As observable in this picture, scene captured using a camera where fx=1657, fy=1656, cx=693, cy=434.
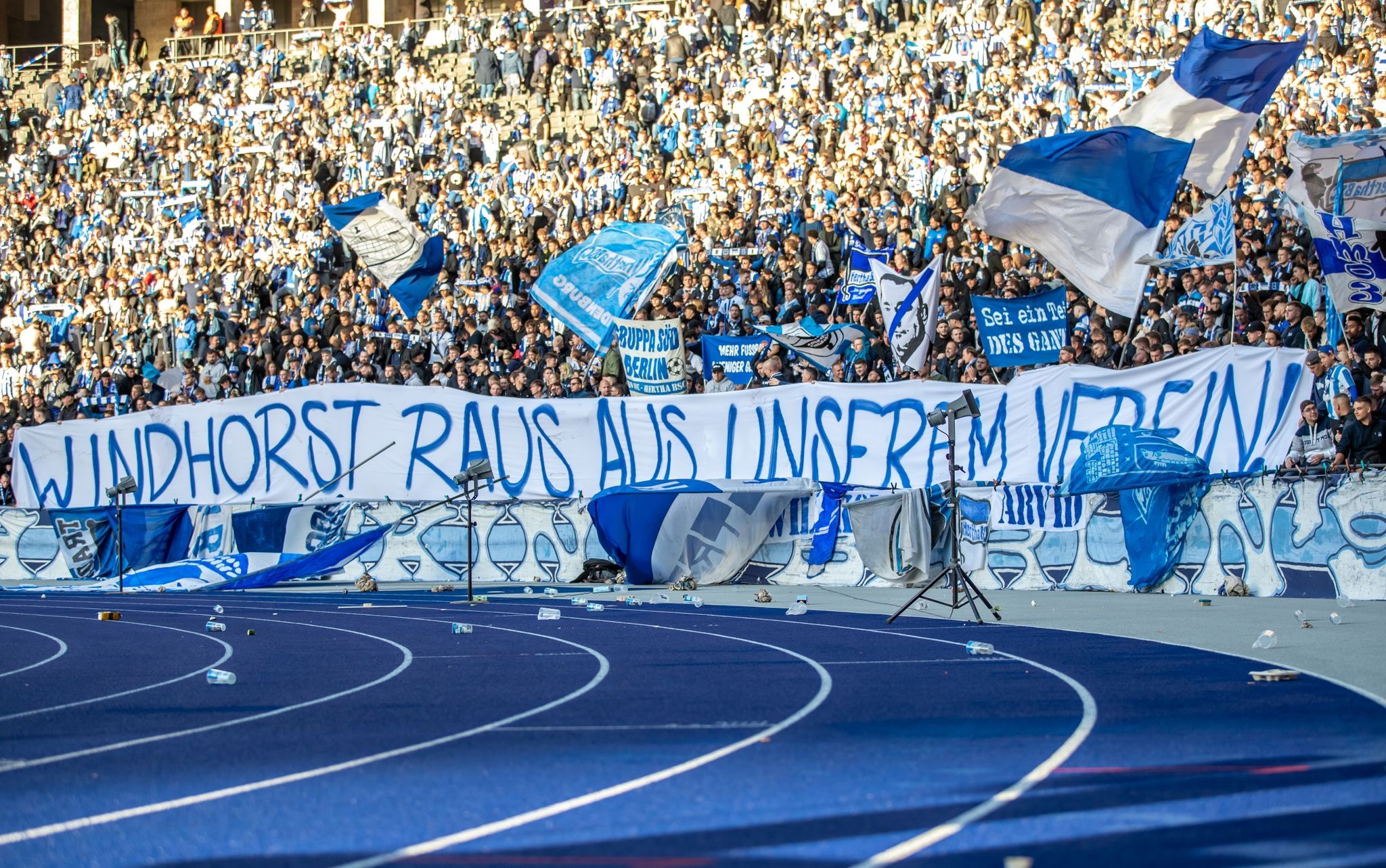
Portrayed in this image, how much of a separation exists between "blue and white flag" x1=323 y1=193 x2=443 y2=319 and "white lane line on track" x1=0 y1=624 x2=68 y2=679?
32.4 ft

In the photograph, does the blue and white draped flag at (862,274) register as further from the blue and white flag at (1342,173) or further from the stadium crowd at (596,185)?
the blue and white flag at (1342,173)

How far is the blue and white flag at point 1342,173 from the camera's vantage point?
16406mm

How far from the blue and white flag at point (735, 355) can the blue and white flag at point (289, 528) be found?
5241mm

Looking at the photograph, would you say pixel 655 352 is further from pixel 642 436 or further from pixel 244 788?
pixel 244 788

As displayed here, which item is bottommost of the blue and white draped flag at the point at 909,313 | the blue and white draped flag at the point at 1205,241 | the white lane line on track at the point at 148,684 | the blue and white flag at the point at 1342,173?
the white lane line on track at the point at 148,684

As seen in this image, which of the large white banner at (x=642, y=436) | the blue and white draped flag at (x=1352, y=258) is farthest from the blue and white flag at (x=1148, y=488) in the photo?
the blue and white draped flag at (x=1352, y=258)

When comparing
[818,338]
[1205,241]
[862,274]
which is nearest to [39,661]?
[818,338]

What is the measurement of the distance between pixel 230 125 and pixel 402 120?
19.6ft

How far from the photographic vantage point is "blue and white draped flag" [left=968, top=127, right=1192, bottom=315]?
1825 centimetres

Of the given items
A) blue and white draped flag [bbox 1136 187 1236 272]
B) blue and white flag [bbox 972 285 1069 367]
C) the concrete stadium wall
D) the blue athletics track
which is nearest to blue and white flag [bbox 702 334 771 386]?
the concrete stadium wall

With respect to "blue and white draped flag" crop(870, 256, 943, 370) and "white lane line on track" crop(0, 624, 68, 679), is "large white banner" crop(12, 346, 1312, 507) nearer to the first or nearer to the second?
"blue and white draped flag" crop(870, 256, 943, 370)

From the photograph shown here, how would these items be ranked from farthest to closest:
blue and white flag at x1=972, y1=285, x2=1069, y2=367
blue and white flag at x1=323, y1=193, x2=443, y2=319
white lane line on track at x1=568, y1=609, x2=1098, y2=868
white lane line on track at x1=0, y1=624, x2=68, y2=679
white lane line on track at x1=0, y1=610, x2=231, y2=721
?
blue and white flag at x1=323, y1=193, x2=443, y2=319
blue and white flag at x1=972, y1=285, x2=1069, y2=367
white lane line on track at x1=0, y1=624, x2=68, y2=679
white lane line on track at x1=0, y1=610, x2=231, y2=721
white lane line on track at x1=568, y1=609, x2=1098, y2=868

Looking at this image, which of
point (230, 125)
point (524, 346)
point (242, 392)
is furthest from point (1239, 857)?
point (230, 125)

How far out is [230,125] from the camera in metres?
36.3
